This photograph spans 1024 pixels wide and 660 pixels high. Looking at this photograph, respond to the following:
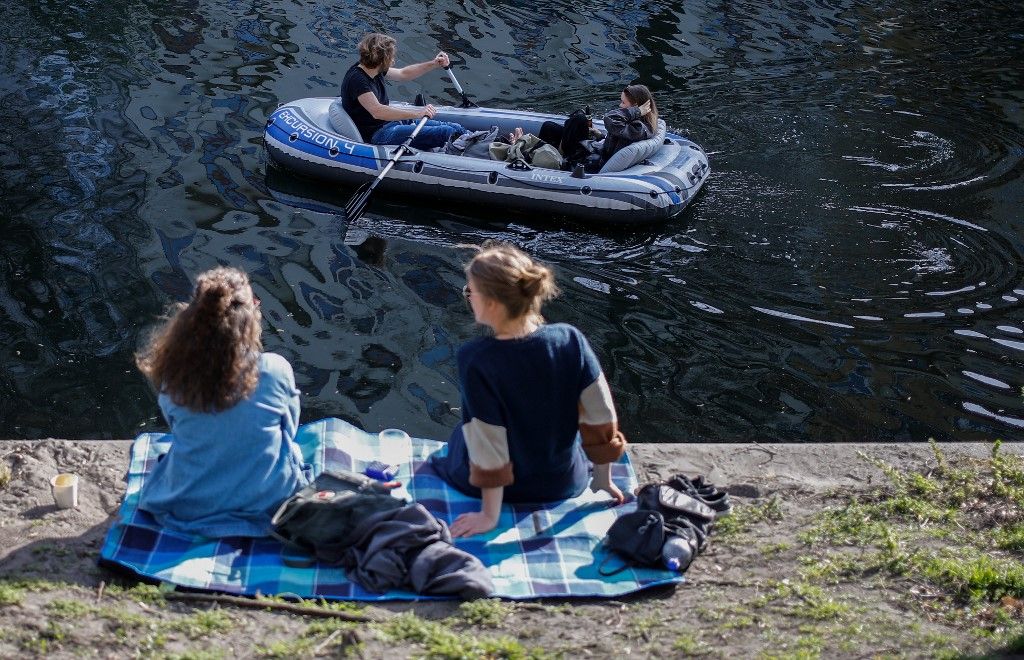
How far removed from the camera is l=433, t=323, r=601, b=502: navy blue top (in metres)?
4.36

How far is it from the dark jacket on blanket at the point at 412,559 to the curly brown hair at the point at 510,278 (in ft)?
2.93

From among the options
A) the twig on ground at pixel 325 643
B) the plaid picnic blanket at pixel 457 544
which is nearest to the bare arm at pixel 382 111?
the plaid picnic blanket at pixel 457 544

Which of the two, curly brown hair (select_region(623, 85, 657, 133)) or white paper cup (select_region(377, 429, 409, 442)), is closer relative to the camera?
white paper cup (select_region(377, 429, 409, 442))

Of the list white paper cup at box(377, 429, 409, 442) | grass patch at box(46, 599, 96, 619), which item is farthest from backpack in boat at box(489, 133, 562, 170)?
grass patch at box(46, 599, 96, 619)

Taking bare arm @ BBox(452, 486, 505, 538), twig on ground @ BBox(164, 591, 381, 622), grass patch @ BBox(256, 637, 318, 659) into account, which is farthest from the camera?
bare arm @ BBox(452, 486, 505, 538)

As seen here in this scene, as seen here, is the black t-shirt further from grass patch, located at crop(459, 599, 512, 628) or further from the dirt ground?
grass patch, located at crop(459, 599, 512, 628)

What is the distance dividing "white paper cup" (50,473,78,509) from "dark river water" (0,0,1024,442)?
6.62 ft

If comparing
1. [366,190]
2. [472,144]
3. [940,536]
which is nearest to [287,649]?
[940,536]

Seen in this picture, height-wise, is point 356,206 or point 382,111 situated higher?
point 382,111

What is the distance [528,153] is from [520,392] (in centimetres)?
602

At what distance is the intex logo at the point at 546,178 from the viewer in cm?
952

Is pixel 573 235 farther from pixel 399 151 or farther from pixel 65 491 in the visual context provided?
pixel 65 491

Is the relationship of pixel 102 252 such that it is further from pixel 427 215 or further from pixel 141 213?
pixel 427 215

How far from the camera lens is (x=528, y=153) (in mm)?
10117
